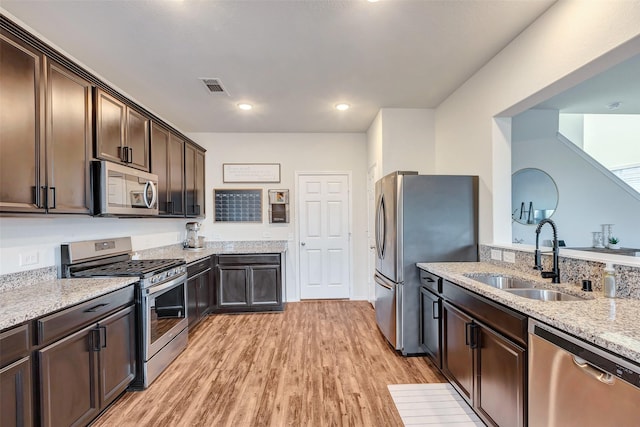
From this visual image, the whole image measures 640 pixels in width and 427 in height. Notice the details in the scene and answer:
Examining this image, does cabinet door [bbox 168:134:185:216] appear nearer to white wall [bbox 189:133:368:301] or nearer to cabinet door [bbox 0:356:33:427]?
white wall [bbox 189:133:368:301]

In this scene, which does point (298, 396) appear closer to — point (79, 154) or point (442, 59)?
point (79, 154)

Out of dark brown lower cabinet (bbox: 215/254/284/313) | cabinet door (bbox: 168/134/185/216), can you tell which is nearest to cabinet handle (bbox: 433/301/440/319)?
dark brown lower cabinet (bbox: 215/254/284/313)

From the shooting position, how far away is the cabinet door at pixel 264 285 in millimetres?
4043

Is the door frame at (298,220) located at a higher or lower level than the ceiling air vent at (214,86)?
lower

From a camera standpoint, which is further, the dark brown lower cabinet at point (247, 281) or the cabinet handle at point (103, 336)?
the dark brown lower cabinet at point (247, 281)

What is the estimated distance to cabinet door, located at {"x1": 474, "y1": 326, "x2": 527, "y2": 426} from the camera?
4.73 feet

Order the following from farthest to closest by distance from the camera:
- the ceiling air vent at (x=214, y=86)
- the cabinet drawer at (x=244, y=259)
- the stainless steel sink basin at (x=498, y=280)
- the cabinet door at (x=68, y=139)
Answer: the cabinet drawer at (x=244, y=259) < the ceiling air vent at (x=214, y=86) < the stainless steel sink basin at (x=498, y=280) < the cabinet door at (x=68, y=139)

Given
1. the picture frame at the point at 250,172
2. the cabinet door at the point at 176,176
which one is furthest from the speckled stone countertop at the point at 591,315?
the picture frame at the point at 250,172

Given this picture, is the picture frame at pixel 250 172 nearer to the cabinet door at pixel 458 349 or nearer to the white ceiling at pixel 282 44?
the white ceiling at pixel 282 44

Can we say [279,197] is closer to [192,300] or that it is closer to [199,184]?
[199,184]

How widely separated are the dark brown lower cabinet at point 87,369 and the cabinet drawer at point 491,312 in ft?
7.84

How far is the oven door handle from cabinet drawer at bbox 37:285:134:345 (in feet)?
0.44

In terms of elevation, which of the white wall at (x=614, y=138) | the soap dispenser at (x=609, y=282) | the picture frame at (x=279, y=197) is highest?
the white wall at (x=614, y=138)

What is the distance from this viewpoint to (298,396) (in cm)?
Answer: 219
